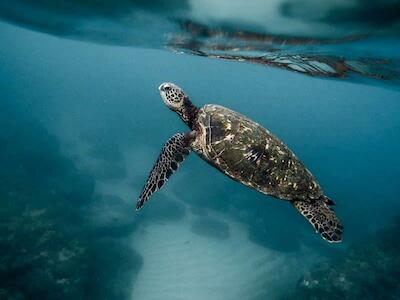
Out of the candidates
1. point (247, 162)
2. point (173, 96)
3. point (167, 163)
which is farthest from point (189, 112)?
point (247, 162)

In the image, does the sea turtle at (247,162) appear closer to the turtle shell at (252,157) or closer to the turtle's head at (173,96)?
→ the turtle shell at (252,157)

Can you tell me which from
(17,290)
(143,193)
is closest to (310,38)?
(143,193)

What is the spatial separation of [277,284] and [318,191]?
8576 millimetres

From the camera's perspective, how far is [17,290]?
32.2 feet

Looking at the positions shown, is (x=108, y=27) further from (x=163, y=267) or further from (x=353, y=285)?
(x=353, y=285)

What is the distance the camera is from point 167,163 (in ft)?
19.0

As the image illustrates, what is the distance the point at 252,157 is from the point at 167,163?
150 cm

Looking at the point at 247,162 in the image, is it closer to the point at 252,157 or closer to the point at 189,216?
the point at 252,157

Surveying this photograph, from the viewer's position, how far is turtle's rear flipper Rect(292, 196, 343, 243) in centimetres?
575

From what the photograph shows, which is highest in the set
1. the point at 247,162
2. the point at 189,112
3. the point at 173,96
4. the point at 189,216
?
the point at 173,96

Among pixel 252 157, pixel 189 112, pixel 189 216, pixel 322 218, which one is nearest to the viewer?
pixel 252 157

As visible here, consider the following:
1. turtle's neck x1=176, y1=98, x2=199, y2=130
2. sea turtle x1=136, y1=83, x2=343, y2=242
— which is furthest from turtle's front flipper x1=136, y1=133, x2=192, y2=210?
turtle's neck x1=176, y1=98, x2=199, y2=130

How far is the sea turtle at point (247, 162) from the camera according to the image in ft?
18.3

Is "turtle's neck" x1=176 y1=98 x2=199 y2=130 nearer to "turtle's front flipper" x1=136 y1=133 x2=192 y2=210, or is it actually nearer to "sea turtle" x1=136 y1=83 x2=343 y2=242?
"sea turtle" x1=136 y1=83 x2=343 y2=242
